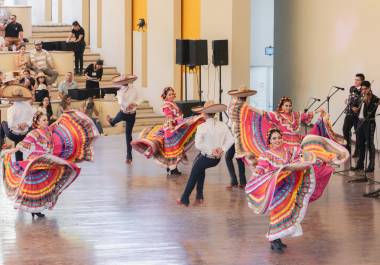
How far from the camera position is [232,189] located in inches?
609

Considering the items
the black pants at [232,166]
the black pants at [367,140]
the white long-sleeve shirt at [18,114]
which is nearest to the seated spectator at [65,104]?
the white long-sleeve shirt at [18,114]

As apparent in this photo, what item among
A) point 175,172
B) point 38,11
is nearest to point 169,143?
point 175,172

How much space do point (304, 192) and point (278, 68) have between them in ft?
46.2

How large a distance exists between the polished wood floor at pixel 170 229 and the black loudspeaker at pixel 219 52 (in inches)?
237

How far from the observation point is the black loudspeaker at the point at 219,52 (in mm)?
21781

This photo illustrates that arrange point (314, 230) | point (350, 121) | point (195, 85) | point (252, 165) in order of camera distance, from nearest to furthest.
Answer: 1. point (314, 230)
2. point (252, 165)
3. point (350, 121)
4. point (195, 85)

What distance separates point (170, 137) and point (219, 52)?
5.89 metres

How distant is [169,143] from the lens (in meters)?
16.4

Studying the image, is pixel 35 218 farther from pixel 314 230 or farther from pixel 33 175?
pixel 314 230

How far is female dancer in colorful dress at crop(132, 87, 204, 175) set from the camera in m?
16.2

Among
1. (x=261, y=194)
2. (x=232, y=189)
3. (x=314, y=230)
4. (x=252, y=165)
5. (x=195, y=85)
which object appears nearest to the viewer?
(x=261, y=194)

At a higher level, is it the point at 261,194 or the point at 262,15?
the point at 262,15

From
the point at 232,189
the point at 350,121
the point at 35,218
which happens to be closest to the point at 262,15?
the point at 350,121

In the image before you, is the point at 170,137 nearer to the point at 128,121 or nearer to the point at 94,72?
the point at 128,121
